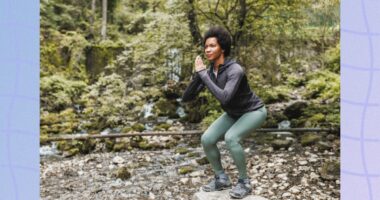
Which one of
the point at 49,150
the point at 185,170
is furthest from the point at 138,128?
the point at 185,170

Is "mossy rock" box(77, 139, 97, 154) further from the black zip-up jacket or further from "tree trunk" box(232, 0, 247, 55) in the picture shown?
the black zip-up jacket

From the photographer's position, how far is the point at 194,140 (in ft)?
25.7

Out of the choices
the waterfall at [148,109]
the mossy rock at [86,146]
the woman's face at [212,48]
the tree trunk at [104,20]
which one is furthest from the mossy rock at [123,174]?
the tree trunk at [104,20]

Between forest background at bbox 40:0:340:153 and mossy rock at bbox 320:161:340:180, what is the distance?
7.31ft

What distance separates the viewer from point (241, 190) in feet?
10.6

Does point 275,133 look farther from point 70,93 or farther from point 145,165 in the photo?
point 70,93

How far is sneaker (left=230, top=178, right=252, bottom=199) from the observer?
3217 millimetres

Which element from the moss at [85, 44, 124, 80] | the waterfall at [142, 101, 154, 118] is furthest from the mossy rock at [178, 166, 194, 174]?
the moss at [85, 44, 124, 80]

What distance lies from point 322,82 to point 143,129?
4325mm

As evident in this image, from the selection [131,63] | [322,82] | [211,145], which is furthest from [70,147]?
[322,82]

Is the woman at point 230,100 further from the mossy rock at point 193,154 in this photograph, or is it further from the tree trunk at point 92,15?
the tree trunk at point 92,15

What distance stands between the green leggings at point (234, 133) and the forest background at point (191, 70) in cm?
254

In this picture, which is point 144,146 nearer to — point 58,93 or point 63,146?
point 63,146

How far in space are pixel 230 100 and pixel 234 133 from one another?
237 millimetres
